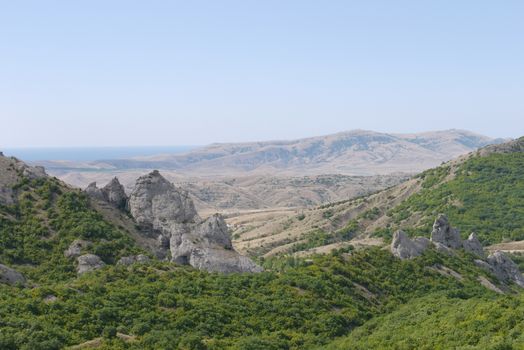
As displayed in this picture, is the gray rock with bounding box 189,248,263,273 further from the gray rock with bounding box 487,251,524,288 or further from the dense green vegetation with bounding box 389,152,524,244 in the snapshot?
the dense green vegetation with bounding box 389,152,524,244

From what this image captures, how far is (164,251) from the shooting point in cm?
7106

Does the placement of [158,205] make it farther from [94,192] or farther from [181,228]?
[94,192]

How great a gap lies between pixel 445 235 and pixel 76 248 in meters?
55.1

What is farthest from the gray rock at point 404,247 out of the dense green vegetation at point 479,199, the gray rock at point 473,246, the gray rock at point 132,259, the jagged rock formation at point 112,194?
the dense green vegetation at point 479,199

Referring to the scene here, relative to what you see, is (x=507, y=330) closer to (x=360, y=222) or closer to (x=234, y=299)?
(x=234, y=299)

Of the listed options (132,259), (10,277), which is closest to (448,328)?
(132,259)

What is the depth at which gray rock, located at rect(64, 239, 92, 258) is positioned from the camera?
59.1 meters

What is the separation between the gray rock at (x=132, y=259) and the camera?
57.7 meters

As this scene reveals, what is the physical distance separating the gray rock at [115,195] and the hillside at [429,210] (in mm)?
54919

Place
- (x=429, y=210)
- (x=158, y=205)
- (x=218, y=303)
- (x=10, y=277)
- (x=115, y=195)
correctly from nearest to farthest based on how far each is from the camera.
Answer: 1. (x=218, y=303)
2. (x=10, y=277)
3. (x=158, y=205)
4. (x=115, y=195)
5. (x=429, y=210)

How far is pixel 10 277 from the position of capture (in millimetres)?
48844

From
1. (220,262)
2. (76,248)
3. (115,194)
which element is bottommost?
(220,262)

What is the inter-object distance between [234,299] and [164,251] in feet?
90.0

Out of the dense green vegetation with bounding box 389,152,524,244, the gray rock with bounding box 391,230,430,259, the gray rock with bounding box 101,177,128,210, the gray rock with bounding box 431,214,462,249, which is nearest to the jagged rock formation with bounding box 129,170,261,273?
the gray rock with bounding box 101,177,128,210
